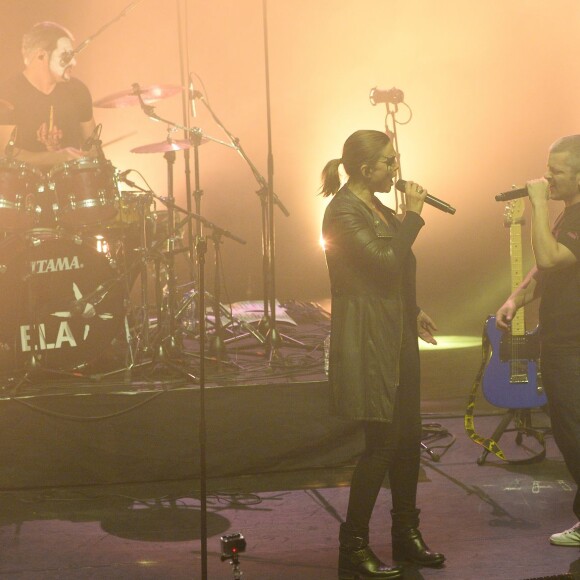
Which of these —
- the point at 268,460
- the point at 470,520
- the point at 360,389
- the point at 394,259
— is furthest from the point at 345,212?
the point at 268,460

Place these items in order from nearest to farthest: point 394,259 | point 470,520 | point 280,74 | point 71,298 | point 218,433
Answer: point 394,259
point 470,520
point 218,433
point 71,298
point 280,74

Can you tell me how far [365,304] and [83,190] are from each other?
2524 millimetres

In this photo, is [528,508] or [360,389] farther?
[528,508]

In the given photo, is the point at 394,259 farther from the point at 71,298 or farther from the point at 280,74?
the point at 280,74

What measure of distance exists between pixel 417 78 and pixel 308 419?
4740 mm

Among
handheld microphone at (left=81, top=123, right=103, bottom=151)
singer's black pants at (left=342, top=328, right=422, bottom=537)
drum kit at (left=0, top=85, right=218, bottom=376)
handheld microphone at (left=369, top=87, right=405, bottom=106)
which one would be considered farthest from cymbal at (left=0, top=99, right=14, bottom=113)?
singer's black pants at (left=342, top=328, right=422, bottom=537)

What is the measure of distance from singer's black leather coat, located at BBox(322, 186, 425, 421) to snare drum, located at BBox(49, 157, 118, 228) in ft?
7.62

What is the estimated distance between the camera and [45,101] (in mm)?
5797

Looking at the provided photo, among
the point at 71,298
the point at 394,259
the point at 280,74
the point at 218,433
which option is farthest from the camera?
the point at 280,74

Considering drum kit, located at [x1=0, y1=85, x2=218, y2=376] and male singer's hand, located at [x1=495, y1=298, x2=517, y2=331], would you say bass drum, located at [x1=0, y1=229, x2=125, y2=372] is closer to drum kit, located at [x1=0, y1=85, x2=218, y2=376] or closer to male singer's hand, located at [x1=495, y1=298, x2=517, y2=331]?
drum kit, located at [x1=0, y1=85, x2=218, y2=376]

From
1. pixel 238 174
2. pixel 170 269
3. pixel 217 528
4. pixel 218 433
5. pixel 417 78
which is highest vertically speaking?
pixel 417 78

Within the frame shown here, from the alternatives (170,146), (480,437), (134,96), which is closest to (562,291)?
(480,437)

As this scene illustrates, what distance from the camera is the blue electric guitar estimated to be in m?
4.50

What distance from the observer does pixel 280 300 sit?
324 inches
